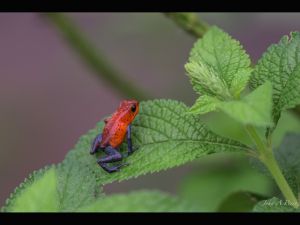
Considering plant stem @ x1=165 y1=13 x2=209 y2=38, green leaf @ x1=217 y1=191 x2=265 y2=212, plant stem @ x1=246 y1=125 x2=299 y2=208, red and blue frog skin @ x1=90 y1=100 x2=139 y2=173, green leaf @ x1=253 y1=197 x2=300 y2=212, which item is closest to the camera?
green leaf @ x1=253 y1=197 x2=300 y2=212

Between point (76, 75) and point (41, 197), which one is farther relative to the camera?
point (76, 75)

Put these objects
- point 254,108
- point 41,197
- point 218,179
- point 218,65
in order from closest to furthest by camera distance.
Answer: point 41,197 → point 254,108 → point 218,65 → point 218,179

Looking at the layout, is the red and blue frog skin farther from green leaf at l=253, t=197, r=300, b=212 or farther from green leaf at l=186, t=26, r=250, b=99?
green leaf at l=253, t=197, r=300, b=212

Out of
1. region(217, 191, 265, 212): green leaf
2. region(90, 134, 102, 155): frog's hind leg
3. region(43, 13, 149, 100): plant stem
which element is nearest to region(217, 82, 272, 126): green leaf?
region(90, 134, 102, 155): frog's hind leg

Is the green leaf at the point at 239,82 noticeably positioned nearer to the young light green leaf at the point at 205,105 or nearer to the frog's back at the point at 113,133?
the young light green leaf at the point at 205,105

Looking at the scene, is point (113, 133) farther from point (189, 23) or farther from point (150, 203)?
point (150, 203)

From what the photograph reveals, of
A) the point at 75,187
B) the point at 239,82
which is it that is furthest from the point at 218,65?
the point at 75,187

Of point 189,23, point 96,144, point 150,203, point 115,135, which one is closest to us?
point 150,203
